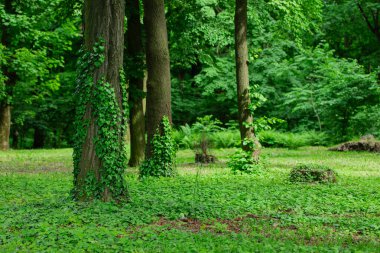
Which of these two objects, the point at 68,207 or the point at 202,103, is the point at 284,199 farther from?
the point at 202,103

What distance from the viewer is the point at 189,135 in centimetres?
2578

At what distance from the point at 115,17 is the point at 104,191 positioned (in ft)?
9.35

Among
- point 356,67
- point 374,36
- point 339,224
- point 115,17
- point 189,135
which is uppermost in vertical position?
point 374,36

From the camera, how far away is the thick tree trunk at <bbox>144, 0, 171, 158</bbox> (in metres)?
12.4

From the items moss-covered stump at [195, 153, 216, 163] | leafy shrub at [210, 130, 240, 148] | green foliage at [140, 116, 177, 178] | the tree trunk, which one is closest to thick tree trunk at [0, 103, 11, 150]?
leafy shrub at [210, 130, 240, 148]

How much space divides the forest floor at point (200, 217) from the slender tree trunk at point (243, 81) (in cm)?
224

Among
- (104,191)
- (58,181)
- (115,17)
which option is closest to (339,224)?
(104,191)

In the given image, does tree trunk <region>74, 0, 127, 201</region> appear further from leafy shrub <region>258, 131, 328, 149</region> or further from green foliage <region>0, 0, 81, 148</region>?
leafy shrub <region>258, 131, 328, 149</region>

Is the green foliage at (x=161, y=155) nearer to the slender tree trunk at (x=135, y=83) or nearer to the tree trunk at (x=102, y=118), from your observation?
the slender tree trunk at (x=135, y=83)

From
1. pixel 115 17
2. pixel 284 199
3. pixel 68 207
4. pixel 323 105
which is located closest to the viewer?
pixel 68 207

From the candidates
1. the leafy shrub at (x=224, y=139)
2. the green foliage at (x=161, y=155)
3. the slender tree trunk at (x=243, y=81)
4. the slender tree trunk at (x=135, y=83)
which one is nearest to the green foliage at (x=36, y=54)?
A: the slender tree trunk at (x=135, y=83)

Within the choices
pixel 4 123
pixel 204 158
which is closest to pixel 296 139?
pixel 204 158

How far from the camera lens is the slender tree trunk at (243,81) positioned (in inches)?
546

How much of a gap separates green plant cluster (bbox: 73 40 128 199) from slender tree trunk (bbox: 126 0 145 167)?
6853mm
